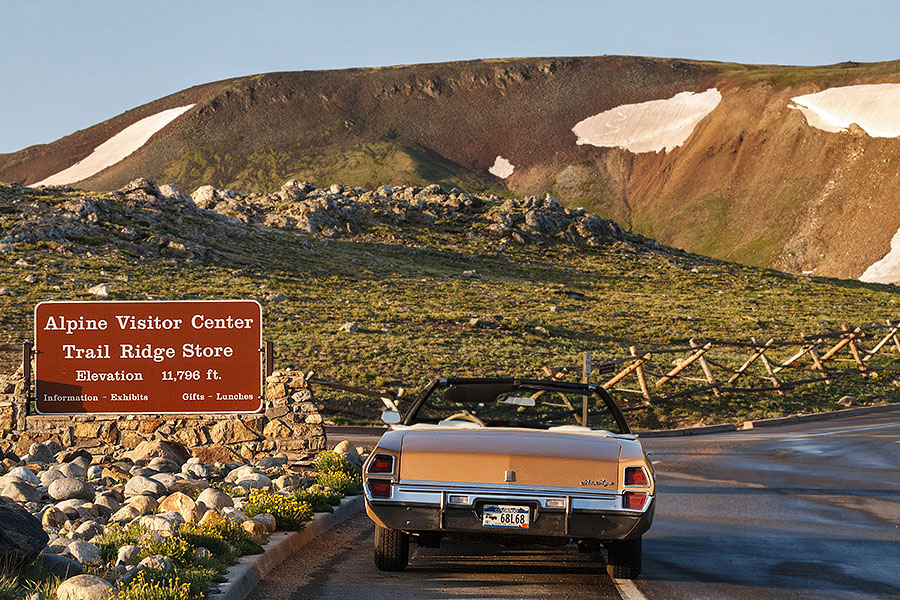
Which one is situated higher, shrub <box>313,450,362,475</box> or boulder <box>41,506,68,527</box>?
boulder <box>41,506,68,527</box>

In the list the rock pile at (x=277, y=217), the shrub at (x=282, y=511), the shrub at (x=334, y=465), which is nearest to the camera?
the shrub at (x=282, y=511)

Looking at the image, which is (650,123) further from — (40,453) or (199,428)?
(40,453)

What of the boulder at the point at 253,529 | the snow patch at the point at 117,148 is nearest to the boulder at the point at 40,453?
the boulder at the point at 253,529

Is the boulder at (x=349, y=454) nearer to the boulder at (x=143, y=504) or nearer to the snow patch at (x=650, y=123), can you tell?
the boulder at (x=143, y=504)

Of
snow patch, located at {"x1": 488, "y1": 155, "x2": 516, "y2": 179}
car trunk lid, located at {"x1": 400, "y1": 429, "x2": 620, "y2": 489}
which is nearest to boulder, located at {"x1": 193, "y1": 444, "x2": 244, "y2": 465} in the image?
car trunk lid, located at {"x1": 400, "y1": 429, "x2": 620, "y2": 489}

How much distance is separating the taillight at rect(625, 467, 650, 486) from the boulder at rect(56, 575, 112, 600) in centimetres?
356

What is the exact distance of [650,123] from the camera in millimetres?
167250

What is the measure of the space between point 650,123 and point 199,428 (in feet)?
521

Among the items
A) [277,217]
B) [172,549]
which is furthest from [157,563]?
[277,217]

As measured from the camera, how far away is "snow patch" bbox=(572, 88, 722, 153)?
160875mm

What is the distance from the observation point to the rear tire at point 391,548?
7.95 m

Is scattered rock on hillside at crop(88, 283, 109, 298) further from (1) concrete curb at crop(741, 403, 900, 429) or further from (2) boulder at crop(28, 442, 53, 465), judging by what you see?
(2) boulder at crop(28, 442, 53, 465)

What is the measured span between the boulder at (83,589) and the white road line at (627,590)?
134 inches

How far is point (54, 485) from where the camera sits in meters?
11.2
